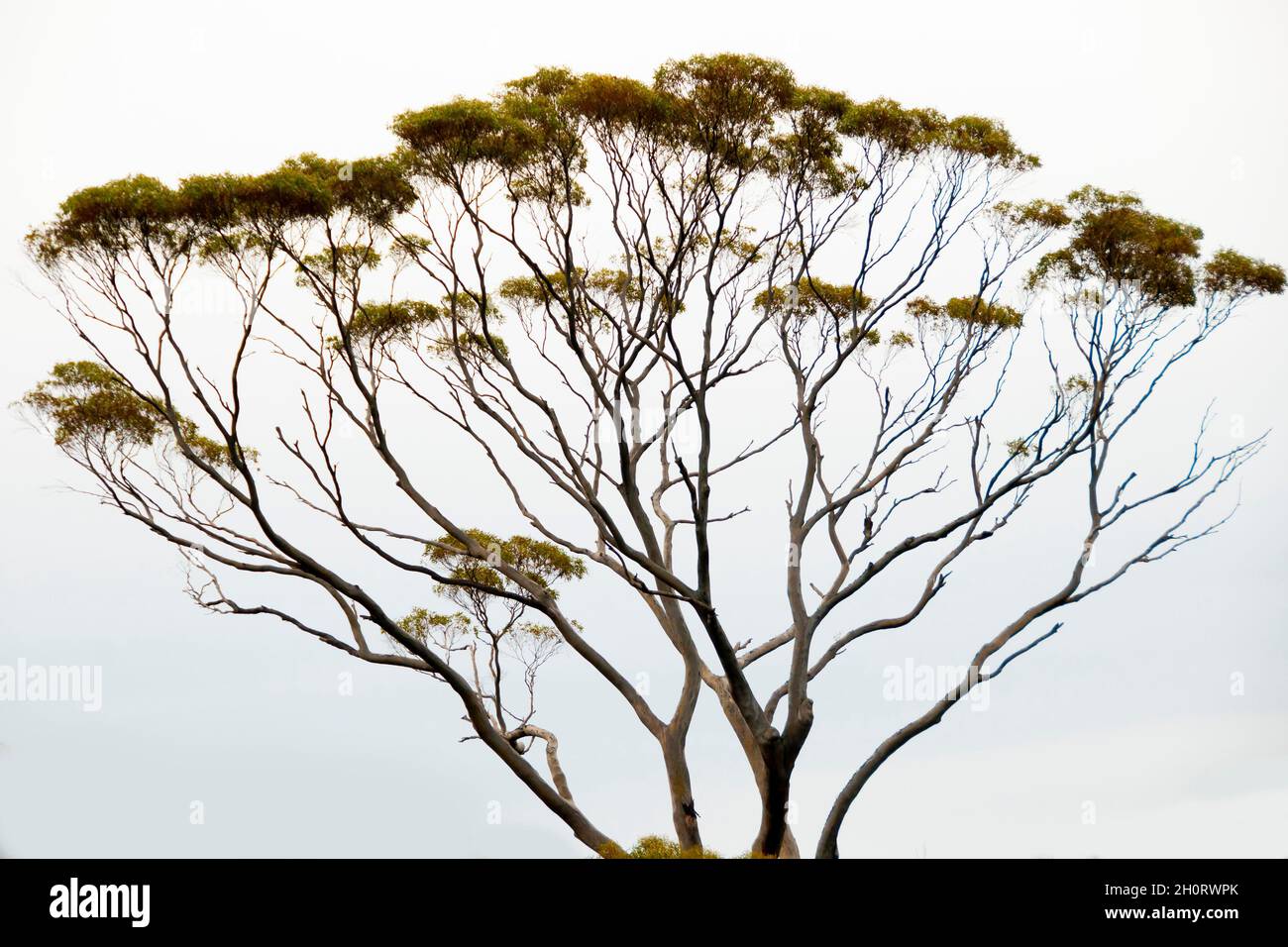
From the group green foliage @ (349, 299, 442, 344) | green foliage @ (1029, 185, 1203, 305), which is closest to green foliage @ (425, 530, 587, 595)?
green foliage @ (349, 299, 442, 344)

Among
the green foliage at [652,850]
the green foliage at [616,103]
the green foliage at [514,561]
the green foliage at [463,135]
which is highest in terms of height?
the green foliage at [616,103]

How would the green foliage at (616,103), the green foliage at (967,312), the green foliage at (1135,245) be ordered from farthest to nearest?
1. the green foliage at (967,312)
2. the green foliage at (1135,245)
3. the green foliage at (616,103)

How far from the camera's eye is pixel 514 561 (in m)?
17.0

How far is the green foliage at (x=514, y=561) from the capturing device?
16.6 meters

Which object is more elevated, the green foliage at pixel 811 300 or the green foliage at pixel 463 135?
the green foliage at pixel 463 135

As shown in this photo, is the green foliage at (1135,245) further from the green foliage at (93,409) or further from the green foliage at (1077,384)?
the green foliage at (93,409)

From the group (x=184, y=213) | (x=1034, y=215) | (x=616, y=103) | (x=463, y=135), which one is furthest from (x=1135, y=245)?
(x=184, y=213)

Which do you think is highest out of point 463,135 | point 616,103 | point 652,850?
point 616,103

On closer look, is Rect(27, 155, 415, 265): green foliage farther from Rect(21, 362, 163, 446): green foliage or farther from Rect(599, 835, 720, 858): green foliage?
Rect(599, 835, 720, 858): green foliage

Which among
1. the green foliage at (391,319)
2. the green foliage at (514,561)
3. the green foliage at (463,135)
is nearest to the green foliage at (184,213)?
the green foliage at (463,135)

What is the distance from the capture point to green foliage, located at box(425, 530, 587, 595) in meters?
16.6

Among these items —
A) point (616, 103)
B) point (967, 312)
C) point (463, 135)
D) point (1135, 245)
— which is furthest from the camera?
point (967, 312)

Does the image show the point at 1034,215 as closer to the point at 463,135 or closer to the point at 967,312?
the point at 967,312
